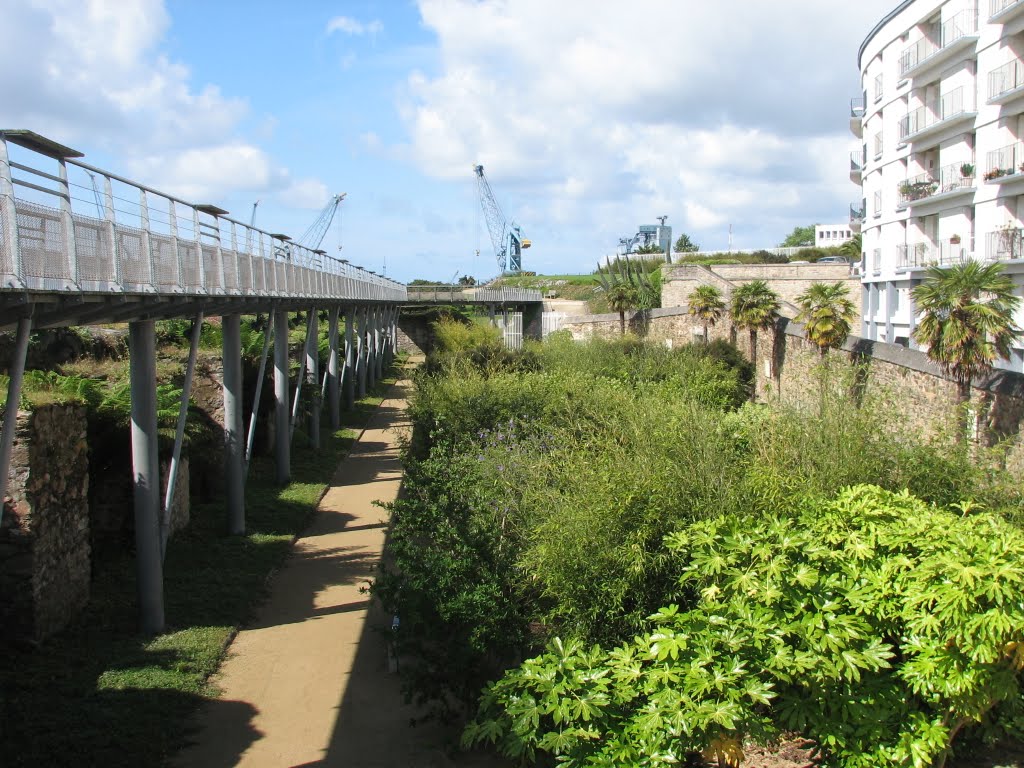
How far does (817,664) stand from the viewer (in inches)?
233

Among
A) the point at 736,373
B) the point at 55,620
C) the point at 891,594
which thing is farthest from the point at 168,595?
the point at 736,373

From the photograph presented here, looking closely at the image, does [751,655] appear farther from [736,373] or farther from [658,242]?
[658,242]

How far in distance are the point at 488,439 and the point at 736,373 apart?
13.2 meters

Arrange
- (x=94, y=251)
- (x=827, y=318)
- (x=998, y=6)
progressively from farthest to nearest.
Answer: (x=998, y=6) → (x=827, y=318) → (x=94, y=251)

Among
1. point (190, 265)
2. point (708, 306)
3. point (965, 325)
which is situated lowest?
point (965, 325)

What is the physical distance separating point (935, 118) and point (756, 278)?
19371mm

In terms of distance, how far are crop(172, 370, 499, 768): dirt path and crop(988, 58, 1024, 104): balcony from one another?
2065 centimetres

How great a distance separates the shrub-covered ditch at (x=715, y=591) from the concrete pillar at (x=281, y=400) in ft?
21.5

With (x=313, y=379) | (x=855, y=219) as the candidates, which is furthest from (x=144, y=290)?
(x=855, y=219)

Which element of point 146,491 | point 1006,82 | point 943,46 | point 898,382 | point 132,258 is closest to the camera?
point 132,258

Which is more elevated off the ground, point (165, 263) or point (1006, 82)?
point (1006, 82)

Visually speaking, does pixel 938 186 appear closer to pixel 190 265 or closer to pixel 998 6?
pixel 998 6

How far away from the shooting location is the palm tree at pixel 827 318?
2000cm

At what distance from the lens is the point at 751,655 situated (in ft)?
20.0
